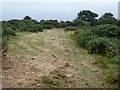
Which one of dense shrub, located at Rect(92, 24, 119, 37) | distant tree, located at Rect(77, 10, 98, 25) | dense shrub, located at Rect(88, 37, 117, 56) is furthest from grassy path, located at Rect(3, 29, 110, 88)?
distant tree, located at Rect(77, 10, 98, 25)

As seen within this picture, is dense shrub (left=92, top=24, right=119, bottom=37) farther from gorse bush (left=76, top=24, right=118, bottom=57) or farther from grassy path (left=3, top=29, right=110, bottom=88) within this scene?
grassy path (left=3, top=29, right=110, bottom=88)

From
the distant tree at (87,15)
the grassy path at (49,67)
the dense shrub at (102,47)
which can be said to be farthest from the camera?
the distant tree at (87,15)

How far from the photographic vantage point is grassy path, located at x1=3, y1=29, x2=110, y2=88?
→ 5664 millimetres

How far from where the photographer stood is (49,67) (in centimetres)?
683

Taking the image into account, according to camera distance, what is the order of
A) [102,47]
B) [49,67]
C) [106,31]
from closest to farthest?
[49,67], [102,47], [106,31]

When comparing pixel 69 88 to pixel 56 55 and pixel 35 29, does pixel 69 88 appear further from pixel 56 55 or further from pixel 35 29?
pixel 35 29

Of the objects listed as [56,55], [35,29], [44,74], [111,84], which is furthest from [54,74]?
[35,29]

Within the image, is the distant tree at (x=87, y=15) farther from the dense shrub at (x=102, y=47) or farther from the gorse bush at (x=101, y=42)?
the dense shrub at (x=102, y=47)

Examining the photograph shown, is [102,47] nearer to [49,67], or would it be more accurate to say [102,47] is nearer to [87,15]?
[49,67]

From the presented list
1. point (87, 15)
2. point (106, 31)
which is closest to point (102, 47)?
point (106, 31)

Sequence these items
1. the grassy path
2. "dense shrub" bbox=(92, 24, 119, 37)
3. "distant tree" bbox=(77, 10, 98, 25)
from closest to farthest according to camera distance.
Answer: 1. the grassy path
2. "dense shrub" bbox=(92, 24, 119, 37)
3. "distant tree" bbox=(77, 10, 98, 25)

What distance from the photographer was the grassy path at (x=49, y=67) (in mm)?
5664

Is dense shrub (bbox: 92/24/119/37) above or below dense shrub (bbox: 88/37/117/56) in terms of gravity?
above

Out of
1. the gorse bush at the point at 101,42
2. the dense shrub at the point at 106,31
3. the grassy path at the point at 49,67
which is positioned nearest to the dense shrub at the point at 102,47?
the gorse bush at the point at 101,42
